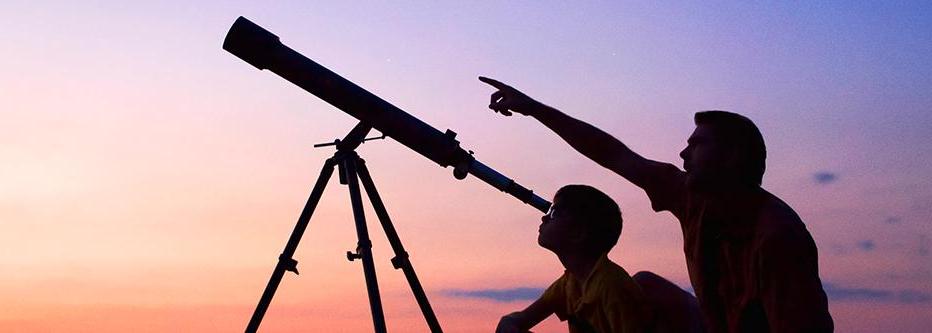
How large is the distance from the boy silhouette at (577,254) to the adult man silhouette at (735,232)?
101 cm

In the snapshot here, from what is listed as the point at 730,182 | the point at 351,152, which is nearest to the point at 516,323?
the point at 730,182

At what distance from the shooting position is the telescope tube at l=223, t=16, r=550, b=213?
317 inches

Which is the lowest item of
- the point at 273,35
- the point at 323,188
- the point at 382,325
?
the point at 382,325

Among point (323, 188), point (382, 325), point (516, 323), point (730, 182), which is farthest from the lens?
point (323, 188)

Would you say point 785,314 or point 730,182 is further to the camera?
point 730,182

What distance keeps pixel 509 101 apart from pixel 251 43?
4.26 meters

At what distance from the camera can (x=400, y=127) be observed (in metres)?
8.26

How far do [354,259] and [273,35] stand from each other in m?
1.91

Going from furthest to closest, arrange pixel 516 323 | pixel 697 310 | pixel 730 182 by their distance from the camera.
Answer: pixel 516 323
pixel 697 310
pixel 730 182

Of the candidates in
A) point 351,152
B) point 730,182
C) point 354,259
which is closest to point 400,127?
point 351,152

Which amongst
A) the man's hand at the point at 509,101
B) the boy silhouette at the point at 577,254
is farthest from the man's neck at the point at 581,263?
the man's hand at the point at 509,101

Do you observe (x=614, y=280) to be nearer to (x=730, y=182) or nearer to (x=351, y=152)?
(x=730, y=182)

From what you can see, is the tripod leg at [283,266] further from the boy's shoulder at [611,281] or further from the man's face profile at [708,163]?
the man's face profile at [708,163]

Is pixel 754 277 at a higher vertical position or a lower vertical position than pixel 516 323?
lower
